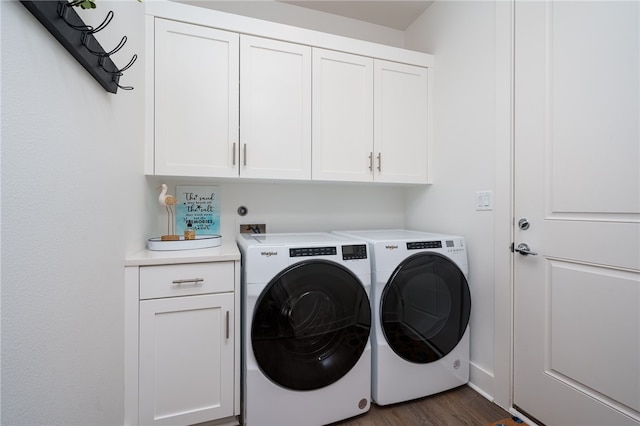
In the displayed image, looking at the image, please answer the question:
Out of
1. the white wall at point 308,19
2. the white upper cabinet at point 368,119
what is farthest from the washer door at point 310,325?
the white wall at point 308,19

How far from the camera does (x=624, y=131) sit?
3.52 ft

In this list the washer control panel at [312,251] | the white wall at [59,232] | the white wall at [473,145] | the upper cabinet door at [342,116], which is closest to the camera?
the white wall at [59,232]

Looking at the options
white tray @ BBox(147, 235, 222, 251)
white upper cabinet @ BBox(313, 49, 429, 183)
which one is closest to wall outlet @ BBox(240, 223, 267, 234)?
white tray @ BBox(147, 235, 222, 251)

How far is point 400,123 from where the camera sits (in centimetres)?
197

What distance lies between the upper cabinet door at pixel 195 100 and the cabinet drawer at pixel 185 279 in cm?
56

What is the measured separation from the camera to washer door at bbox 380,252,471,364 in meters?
1.47

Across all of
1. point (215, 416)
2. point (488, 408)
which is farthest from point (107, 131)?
point (488, 408)

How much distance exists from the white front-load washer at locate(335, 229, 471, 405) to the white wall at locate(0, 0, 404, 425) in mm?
1180

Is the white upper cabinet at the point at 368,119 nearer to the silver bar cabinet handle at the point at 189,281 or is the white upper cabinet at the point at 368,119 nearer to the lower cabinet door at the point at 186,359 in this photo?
the silver bar cabinet handle at the point at 189,281

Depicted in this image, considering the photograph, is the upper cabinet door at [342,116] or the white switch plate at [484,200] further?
the upper cabinet door at [342,116]

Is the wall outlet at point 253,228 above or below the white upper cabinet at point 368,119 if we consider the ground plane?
below

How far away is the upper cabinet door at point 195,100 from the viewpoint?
4.97ft

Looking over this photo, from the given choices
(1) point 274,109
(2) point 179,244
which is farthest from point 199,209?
(1) point 274,109

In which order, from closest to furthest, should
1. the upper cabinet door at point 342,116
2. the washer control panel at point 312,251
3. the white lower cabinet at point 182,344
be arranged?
the white lower cabinet at point 182,344
the washer control panel at point 312,251
the upper cabinet door at point 342,116
